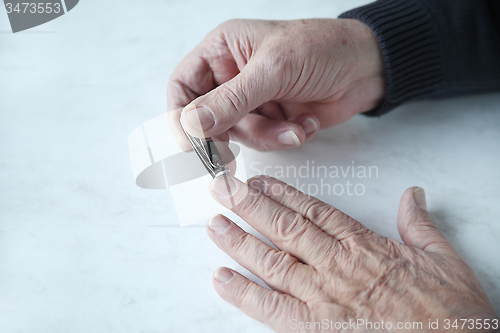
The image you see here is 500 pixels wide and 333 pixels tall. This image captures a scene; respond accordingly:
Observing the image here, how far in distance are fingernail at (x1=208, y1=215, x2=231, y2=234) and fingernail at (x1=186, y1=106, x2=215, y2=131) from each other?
0.23 m

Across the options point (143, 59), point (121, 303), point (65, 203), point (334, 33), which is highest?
point (334, 33)

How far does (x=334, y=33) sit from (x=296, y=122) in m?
0.29

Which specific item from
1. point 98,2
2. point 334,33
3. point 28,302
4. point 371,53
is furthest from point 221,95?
point 98,2

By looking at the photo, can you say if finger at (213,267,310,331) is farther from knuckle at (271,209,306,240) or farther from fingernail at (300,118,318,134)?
fingernail at (300,118,318,134)

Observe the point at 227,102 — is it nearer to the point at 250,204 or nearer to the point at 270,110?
the point at 250,204

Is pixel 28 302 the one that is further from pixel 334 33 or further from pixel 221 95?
pixel 334 33

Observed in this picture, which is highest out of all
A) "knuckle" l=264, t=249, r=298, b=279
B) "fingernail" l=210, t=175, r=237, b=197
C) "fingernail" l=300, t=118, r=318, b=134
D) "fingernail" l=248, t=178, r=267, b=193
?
"fingernail" l=300, t=118, r=318, b=134

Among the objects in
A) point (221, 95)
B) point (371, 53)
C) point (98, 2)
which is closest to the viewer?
point (221, 95)

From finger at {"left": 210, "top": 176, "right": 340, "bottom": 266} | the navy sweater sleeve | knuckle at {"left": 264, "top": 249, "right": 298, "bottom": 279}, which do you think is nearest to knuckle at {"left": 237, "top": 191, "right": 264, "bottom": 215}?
finger at {"left": 210, "top": 176, "right": 340, "bottom": 266}

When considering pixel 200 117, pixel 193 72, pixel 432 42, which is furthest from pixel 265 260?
pixel 432 42

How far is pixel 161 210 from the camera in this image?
0.98 metres

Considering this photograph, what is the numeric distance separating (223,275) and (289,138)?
1.53 ft

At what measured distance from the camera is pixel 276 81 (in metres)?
0.93

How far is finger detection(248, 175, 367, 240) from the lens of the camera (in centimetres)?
84
